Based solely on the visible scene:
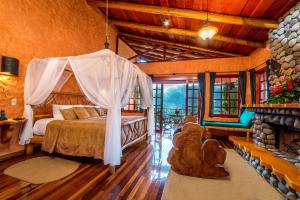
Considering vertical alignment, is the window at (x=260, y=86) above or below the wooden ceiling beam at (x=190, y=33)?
below

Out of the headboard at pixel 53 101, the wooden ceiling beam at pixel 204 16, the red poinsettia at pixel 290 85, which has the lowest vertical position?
the headboard at pixel 53 101

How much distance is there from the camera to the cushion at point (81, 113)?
157 inches

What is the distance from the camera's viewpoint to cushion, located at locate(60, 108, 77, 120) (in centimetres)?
370

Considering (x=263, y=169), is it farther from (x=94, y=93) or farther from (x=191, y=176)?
(x=94, y=93)

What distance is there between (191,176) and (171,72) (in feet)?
15.0

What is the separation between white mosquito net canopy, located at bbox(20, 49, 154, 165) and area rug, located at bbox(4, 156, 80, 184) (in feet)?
1.96

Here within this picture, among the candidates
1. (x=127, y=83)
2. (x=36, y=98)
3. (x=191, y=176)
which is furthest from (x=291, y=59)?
(x=36, y=98)

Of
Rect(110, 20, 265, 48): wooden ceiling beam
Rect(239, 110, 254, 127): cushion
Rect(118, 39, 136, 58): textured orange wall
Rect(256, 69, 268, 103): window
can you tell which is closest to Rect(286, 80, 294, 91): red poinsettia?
Rect(239, 110, 254, 127): cushion

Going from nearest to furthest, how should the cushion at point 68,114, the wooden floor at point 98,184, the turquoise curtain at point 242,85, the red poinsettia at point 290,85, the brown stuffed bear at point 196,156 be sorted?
the wooden floor at point 98,184 → the brown stuffed bear at point 196,156 → the red poinsettia at point 290,85 → the cushion at point 68,114 → the turquoise curtain at point 242,85

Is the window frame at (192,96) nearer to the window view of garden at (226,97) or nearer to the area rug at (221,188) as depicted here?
the window view of garden at (226,97)

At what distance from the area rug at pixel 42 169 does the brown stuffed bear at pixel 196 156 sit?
1.78 m

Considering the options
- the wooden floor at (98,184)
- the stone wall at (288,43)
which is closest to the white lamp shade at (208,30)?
the stone wall at (288,43)

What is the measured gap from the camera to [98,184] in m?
2.27

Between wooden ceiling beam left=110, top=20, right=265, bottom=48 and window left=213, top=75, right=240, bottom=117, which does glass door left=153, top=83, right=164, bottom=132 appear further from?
wooden ceiling beam left=110, top=20, right=265, bottom=48
